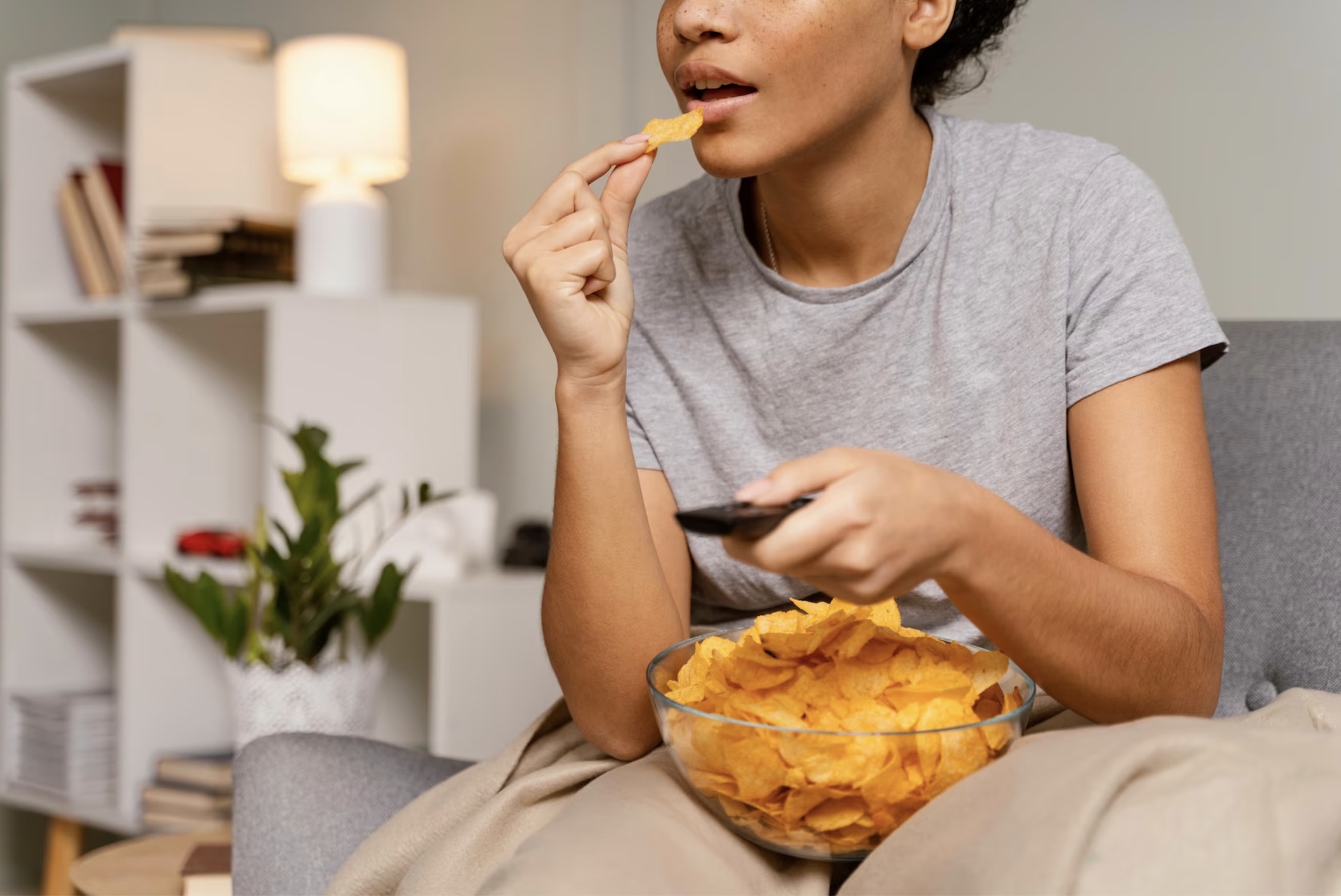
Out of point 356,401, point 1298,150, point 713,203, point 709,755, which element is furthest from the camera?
point 356,401

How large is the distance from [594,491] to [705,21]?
1.21 feet

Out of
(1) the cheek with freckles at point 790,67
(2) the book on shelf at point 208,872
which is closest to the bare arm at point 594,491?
(1) the cheek with freckles at point 790,67

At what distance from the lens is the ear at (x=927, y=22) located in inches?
42.0

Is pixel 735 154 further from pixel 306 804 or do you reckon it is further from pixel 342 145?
pixel 342 145

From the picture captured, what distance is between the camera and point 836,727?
2.33ft

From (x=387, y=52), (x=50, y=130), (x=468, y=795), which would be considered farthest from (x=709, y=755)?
(x=50, y=130)

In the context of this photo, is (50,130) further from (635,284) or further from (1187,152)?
(1187,152)

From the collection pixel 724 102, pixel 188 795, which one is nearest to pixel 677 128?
pixel 724 102

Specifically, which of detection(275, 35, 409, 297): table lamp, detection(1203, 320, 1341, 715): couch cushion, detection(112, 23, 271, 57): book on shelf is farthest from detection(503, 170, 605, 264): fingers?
detection(112, 23, 271, 57): book on shelf

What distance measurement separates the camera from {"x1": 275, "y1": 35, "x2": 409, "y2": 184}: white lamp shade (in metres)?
2.21

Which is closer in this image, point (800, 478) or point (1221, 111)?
point (800, 478)

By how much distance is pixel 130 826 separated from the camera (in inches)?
91.2

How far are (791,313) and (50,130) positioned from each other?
2.15 metres

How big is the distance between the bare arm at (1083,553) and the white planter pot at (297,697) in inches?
44.9
